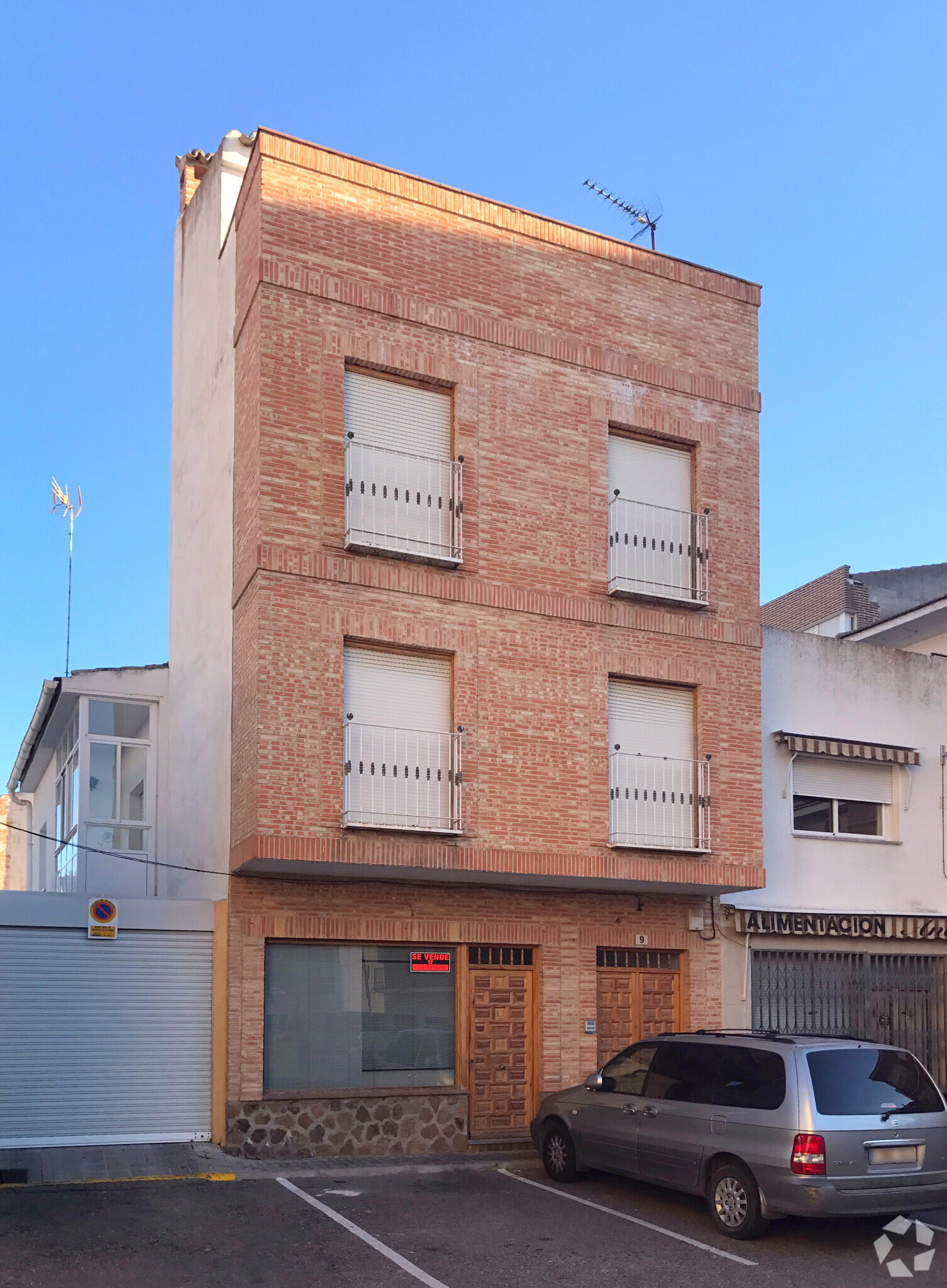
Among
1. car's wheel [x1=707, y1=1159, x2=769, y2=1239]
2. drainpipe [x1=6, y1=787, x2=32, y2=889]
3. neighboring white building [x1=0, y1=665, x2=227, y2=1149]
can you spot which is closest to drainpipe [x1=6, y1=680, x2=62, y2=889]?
drainpipe [x1=6, y1=787, x2=32, y2=889]

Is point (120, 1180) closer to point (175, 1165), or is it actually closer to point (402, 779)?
point (175, 1165)

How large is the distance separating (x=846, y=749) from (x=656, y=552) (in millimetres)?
4121

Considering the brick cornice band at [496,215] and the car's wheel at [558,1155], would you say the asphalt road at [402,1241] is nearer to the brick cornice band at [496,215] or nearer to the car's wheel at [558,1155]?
the car's wheel at [558,1155]

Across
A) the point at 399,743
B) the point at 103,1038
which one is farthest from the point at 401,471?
the point at 103,1038

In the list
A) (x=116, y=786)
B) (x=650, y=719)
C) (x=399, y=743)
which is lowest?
(x=116, y=786)

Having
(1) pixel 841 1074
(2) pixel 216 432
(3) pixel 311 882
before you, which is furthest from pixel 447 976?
(2) pixel 216 432

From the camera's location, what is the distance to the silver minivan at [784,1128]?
10586mm

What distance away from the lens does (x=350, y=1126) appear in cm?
1494

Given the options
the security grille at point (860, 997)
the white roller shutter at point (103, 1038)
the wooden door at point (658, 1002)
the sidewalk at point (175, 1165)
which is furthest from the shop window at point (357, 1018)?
the security grille at point (860, 997)

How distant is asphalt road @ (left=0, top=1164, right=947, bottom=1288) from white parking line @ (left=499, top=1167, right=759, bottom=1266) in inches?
1.0

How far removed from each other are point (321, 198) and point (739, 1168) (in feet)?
36.3

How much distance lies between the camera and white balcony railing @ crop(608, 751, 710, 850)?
16.5 metres

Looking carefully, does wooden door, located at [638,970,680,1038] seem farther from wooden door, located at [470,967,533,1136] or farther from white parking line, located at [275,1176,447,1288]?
white parking line, located at [275,1176,447,1288]

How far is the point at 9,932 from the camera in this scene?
14734mm
